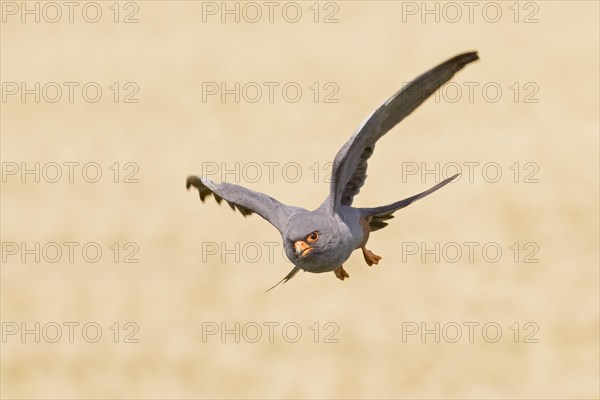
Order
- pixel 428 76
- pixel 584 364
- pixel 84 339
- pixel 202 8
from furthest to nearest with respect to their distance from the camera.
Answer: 1. pixel 202 8
2. pixel 84 339
3. pixel 584 364
4. pixel 428 76

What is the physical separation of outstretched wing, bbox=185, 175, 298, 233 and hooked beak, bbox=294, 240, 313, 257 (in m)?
0.88

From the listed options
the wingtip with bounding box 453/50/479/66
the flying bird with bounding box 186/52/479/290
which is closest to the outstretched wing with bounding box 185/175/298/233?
the flying bird with bounding box 186/52/479/290

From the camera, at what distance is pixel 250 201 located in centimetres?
1190

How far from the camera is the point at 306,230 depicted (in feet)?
34.0

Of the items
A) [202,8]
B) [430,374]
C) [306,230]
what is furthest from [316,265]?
[202,8]

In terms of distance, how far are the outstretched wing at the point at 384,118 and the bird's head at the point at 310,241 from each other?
1.44 ft

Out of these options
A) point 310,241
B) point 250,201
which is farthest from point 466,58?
point 250,201

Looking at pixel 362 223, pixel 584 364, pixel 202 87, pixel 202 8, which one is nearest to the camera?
pixel 362 223

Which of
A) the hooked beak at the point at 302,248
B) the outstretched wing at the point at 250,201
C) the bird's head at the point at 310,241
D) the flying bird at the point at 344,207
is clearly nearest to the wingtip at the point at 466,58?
the flying bird at the point at 344,207

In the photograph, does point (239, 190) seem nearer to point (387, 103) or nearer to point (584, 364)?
point (387, 103)

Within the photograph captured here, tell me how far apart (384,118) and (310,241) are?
1369mm

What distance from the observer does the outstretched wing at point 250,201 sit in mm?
11469

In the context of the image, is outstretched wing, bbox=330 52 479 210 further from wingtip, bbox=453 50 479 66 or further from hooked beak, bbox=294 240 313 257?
hooked beak, bbox=294 240 313 257

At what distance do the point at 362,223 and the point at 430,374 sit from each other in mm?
14872
